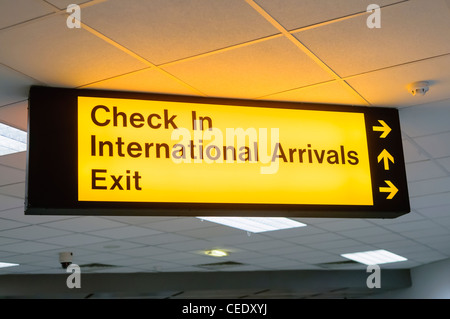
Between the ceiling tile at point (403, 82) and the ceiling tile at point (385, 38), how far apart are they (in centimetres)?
9

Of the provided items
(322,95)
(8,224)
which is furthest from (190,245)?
(322,95)

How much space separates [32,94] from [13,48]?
317 millimetres

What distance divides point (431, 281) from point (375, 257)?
5.17 ft

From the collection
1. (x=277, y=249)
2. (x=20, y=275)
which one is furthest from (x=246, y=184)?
(x=20, y=275)

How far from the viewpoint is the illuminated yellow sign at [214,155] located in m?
3.07

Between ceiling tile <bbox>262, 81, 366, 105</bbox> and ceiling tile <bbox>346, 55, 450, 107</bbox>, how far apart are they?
0.06 m

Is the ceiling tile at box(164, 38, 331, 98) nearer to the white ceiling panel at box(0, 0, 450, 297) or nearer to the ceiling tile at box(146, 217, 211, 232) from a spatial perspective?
the white ceiling panel at box(0, 0, 450, 297)

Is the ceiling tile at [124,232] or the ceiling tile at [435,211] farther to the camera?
the ceiling tile at [124,232]

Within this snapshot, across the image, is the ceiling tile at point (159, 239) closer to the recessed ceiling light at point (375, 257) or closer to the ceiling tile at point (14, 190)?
the ceiling tile at point (14, 190)

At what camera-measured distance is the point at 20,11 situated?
2729 mm

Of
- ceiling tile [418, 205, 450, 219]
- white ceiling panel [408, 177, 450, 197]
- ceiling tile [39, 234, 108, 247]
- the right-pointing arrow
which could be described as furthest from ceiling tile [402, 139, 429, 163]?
ceiling tile [39, 234, 108, 247]

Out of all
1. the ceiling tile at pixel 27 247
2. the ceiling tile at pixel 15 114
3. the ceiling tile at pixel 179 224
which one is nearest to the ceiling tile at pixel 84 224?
the ceiling tile at pixel 179 224

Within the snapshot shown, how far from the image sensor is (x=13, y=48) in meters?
3.05

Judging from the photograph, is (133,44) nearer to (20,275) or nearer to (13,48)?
(13,48)
